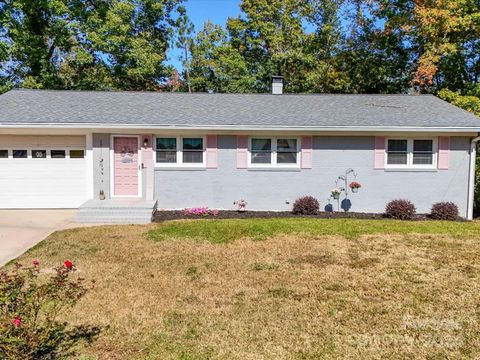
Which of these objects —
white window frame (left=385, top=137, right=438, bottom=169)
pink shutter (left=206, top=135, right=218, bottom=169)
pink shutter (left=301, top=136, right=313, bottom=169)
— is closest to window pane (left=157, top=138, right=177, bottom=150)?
pink shutter (left=206, top=135, right=218, bottom=169)

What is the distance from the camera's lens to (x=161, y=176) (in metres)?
11.6

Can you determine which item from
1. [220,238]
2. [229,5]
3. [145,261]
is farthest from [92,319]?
[229,5]

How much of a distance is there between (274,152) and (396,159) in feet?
12.7

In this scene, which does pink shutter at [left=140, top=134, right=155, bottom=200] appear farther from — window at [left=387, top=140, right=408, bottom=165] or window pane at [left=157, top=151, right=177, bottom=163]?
window at [left=387, top=140, right=408, bottom=165]

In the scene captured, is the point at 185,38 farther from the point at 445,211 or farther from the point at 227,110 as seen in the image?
the point at 445,211

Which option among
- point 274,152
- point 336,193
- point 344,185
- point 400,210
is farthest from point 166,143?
point 400,210

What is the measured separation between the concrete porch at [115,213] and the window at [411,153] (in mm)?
7592

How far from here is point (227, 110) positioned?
12.6m

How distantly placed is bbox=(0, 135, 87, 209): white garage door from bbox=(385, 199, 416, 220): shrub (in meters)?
9.52

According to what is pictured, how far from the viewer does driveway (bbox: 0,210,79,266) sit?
7378mm

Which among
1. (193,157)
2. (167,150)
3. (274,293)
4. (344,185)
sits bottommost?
(274,293)

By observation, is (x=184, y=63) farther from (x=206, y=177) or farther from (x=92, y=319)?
(x=92, y=319)

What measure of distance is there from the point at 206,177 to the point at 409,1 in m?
16.8

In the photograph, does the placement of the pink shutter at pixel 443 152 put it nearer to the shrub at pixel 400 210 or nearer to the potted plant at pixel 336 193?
the shrub at pixel 400 210
